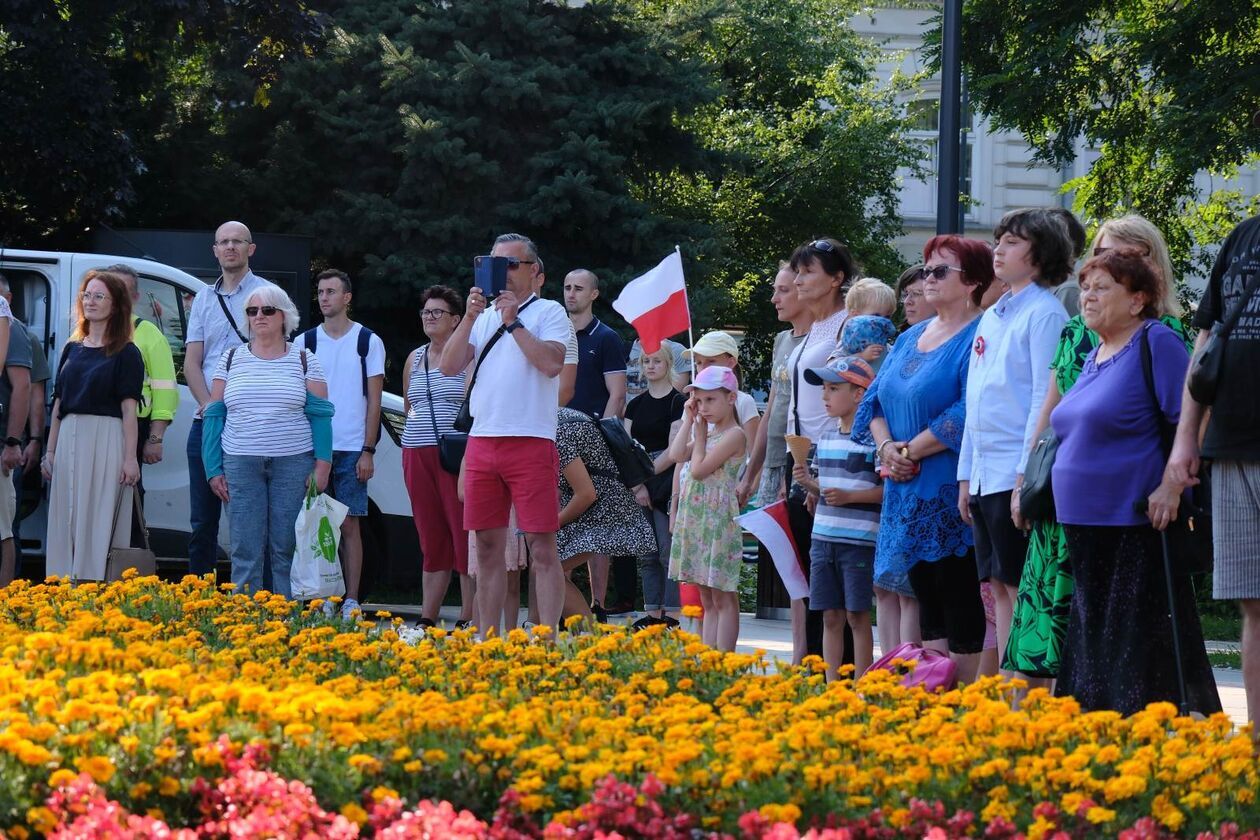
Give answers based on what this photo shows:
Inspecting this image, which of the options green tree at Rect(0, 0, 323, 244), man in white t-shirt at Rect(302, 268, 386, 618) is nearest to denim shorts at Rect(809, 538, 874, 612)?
man in white t-shirt at Rect(302, 268, 386, 618)

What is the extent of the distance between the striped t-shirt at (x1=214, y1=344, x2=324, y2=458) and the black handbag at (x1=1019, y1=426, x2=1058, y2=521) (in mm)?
4941

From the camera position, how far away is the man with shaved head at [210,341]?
1066 cm

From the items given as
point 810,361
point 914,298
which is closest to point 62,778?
point 810,361

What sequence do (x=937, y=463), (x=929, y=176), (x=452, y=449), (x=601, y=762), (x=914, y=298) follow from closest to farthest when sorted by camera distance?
(x=601, y=762) < (x=937, y=463) < (x=914, y=298) < (x=452, y=449) < (x=929, y=176)

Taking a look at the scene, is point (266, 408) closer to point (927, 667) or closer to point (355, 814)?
point (927, 667)

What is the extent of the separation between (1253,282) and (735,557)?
3585 mm

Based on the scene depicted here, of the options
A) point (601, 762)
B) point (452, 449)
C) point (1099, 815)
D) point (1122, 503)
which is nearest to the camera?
point (1099, 815)

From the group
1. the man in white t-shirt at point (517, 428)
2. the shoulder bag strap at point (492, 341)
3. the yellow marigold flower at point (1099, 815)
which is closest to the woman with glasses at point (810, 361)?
the man in white t-shirt at point (517, 428)

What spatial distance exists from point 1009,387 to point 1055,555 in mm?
652

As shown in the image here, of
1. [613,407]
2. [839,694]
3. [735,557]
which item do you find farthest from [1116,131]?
[839,694]

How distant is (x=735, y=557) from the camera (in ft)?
28.1

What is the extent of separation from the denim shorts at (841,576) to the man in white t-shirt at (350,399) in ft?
13.9

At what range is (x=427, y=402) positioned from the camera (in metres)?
10.4

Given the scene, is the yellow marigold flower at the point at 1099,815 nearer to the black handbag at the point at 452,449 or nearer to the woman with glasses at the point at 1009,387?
the woman with glasses at the point at 1009,387
